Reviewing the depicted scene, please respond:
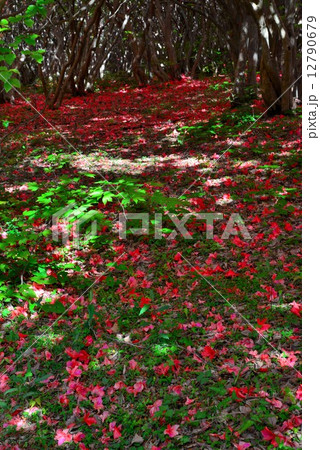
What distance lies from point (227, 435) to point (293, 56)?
7.99 m

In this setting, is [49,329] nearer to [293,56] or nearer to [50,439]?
[50,439]

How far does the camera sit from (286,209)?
18.6ft

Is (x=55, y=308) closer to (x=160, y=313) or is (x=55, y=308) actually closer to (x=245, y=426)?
(x=160, y=313)

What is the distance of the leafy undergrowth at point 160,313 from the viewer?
3.05 metres

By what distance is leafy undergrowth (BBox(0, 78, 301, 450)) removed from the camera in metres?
3.05

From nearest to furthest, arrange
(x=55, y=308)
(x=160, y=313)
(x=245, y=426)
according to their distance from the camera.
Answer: (x=245, y=426) → (x=160, y=313) → (x=55, y=308)

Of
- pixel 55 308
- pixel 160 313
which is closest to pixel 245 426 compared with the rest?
pixel 160 313

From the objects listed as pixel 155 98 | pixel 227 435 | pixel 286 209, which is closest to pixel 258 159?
pixel 286 209

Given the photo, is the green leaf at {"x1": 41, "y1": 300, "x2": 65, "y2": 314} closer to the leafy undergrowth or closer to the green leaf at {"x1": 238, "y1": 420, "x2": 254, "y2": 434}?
the leafy undergrowth

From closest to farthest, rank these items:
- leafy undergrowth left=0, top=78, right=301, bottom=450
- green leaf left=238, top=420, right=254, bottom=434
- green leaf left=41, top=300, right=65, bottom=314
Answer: green leaf left=238, top=420, right=254, bottom=434 < leafy undergrowth left=0, top=78, right=301, bottom=450 < green leaf left=41, top=300, right=65, bottom=314

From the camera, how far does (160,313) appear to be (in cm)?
420

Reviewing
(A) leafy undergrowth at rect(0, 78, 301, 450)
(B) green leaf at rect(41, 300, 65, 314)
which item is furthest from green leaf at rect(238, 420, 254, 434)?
(B) green leaf at rect(41, 300, 65, 314)

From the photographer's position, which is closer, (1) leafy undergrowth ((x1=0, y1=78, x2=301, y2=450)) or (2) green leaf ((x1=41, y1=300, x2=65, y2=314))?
(1) leafy undergrowth ((x1=0, y1=78, x2=301, y2=450))

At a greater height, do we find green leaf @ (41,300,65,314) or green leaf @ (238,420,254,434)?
green leaf @ (41,300,65,314)
